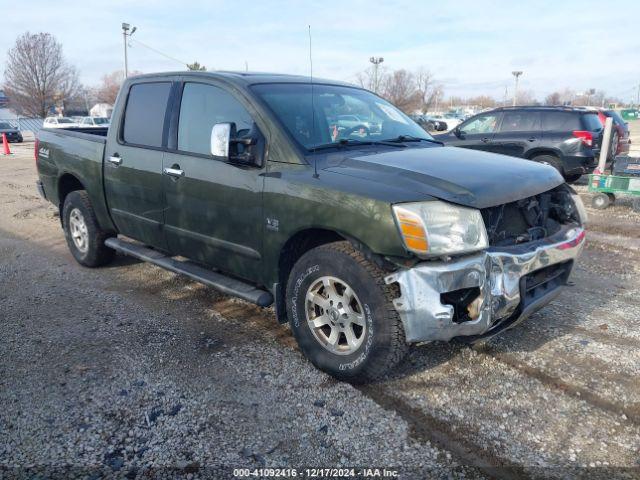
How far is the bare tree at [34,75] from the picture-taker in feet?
152

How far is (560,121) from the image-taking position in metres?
10.3

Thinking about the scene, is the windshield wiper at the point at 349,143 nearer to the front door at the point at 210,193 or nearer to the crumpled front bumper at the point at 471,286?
the front door at the point at 210,193

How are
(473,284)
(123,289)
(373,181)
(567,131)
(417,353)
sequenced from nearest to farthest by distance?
(473,284)
(373,181)
(417,353)
(123,289)
(567,131)

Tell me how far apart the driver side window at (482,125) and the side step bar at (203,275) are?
8378mm

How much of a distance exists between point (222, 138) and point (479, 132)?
9.00m

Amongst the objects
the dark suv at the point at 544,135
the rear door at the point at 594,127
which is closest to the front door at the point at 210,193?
the dark suv at the point at 544,135

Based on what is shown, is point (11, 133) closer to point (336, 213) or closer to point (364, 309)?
point (336, 213)

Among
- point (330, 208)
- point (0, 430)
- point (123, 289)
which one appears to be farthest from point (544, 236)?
point (123, 289)

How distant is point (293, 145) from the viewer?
11.2 feet

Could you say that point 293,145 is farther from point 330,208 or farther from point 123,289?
point 123,289

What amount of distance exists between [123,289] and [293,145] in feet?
8.41

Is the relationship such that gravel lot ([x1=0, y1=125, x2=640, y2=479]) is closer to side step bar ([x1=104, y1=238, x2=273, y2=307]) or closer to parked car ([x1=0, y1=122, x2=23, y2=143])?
side step bar ([x1=104, y1=238, x2=273, y2=307])

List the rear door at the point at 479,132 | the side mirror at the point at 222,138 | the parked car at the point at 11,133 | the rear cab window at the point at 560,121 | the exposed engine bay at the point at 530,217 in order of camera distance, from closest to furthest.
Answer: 1. the exposed engine bay at the point at 530,217
2. the side mirror at the point at 222,138
3. the rear cab window at the point at 560,121
4. the rear door at the point at 479,132
5. the parked car at the point at 11,133

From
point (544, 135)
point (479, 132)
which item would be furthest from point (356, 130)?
point (479, 132)
